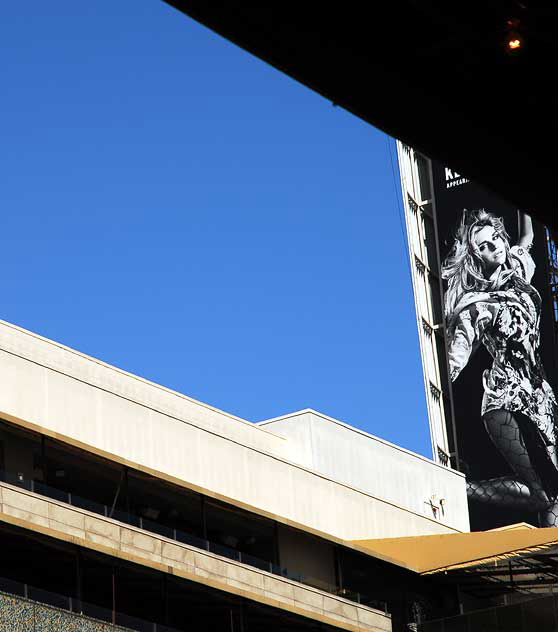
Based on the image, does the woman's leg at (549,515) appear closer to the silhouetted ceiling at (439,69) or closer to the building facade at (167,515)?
the building facade at (167,515)

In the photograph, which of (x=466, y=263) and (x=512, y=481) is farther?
(x=466, y=263)

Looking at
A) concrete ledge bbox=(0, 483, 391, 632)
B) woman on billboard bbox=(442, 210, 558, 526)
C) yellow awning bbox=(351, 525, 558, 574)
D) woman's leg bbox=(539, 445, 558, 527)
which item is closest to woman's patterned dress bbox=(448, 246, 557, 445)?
woman on billboard bbox=(442, 210, 558, 526)

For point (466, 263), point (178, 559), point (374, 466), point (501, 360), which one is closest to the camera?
point (178, 559)

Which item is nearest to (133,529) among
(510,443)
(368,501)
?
(368,501)

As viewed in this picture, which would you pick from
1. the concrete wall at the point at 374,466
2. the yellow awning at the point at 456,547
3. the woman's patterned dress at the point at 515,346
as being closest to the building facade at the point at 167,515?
the concrete wall at the point at 374,466

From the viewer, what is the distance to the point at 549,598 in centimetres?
5481

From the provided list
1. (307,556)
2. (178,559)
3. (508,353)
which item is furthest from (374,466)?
(508,353)

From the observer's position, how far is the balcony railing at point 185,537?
4481 centimetres

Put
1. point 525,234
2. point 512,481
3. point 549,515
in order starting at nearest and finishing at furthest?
point 549,515, point 512,481, point 525,234

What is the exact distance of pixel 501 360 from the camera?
12300 centimetres

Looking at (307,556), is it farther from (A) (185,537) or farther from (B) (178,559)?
(B) (178,559)

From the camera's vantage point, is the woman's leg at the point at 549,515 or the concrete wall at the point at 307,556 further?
Result: the woman's leg at the point at 549,515

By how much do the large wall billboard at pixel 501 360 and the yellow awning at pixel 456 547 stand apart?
61.7 meters

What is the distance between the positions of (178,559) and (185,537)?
103 cm
